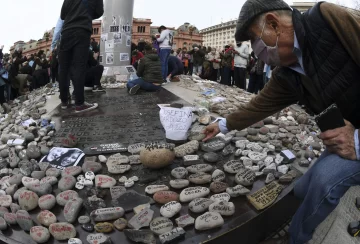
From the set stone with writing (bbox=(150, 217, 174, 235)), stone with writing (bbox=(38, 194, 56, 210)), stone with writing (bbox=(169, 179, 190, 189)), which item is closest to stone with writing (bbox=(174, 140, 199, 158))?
stone with writing (bbox=(169, 179, 190, 189))

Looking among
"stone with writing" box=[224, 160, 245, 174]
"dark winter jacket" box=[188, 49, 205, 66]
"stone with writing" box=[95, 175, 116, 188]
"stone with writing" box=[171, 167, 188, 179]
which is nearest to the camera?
"stone with writing" box=[95, 175, 116, 188]

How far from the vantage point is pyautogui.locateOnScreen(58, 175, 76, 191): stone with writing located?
7.90ft

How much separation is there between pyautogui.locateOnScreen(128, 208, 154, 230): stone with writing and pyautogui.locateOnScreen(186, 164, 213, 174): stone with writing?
2.12ft

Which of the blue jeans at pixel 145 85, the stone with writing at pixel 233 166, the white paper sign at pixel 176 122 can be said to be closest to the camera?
the stone with writing at pixel 233 166

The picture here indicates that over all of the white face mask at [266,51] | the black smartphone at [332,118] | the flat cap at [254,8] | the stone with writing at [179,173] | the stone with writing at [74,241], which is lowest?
the stone with writing at [74,241]

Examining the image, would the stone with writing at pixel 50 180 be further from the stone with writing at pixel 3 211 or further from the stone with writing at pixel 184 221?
the stone with writing at pixel 184 221

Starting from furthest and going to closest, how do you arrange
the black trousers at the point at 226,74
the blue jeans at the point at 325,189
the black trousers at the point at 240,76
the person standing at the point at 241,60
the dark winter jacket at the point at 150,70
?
the black trousers at the point at 226,74
the black trousers at the point at 240,76
the person standing at the point at 241,60
the dark winter jacket at the point at 150,70
the blue jeans at the point at 325,189

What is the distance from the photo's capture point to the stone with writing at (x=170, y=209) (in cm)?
214

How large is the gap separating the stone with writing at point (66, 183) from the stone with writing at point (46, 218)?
325 millimetres

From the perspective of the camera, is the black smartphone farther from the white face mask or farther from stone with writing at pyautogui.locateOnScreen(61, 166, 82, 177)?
stone with writing at pyautogui.locateOnScreen(61, 166, 82, 177)

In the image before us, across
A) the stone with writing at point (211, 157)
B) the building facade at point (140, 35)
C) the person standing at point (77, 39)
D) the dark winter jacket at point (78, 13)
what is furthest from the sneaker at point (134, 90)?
the building facade at point (140, 35)

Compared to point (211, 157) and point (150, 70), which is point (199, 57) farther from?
point (211, 157)

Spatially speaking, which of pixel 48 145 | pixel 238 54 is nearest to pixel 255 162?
pixel 48 145

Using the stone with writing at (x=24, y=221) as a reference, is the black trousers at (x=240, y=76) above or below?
above
